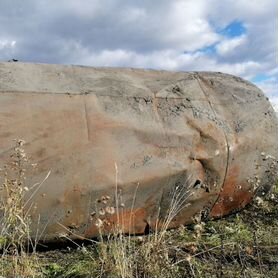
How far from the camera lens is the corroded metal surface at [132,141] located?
11.5 feet

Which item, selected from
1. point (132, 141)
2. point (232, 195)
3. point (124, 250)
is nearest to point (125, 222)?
point (132, 141)

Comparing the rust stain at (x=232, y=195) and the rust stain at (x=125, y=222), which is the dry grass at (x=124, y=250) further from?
the rust stain at (x=232, y=195)

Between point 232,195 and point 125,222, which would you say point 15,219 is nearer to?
point 125,222

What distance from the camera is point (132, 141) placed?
375cm

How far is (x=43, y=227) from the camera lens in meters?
3.52

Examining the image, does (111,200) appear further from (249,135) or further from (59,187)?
(249,135)

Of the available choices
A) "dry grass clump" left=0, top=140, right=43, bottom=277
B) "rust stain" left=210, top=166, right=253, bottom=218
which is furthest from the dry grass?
"rust stain" left=210, top=166, right=253, bottom=218

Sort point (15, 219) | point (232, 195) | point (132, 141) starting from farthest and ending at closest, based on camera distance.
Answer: point (232, 195) → point (132, 141) → point (15, 219)

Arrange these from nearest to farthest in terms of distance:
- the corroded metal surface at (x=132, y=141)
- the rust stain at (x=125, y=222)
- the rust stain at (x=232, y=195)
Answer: the corroded metal surface at (x=132, y=141), the rust stain at (x=125, y=222), the rust stain at (x=232, y=195)

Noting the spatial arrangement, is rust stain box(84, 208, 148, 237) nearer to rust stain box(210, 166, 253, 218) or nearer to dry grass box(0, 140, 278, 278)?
dry grass box(0, 140, 278, 278)

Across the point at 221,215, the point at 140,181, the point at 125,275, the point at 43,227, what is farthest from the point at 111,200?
the point at 221,215

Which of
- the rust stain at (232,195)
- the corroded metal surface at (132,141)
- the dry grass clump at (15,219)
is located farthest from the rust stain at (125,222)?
the rust stain at (232,195)

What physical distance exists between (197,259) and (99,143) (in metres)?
1.00

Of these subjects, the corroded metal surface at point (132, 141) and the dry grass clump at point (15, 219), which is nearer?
the dry grass clump at point (15, 219)
